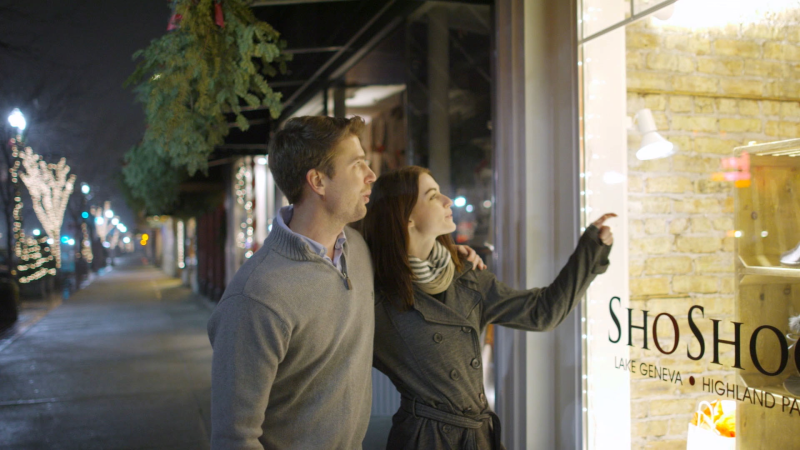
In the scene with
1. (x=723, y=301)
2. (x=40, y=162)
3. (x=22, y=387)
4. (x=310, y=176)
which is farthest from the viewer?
(x=22, y=387)

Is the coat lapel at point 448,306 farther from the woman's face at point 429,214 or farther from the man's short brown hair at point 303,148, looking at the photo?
the man's short brown hair at point 303,148

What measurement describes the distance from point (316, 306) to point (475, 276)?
732mm

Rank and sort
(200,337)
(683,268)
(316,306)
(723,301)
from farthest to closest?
(200,337)
(683,268)
(723,301)
(316,306)

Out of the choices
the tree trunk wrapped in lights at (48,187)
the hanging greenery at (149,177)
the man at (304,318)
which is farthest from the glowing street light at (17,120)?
the man at (304,318)

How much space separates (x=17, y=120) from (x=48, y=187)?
1.41 feet

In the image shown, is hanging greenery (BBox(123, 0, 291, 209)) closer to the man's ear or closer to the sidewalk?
the man's ear

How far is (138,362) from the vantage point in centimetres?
604

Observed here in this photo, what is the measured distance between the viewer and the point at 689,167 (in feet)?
7.54

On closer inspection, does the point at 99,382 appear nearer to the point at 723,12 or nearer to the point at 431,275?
the point at 431,275

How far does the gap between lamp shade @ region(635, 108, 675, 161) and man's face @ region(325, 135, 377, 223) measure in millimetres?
1366

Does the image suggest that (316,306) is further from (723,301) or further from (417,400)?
(723,301)

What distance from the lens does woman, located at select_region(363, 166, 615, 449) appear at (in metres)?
2.00

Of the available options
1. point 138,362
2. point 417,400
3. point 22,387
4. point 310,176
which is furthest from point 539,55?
point 138,362

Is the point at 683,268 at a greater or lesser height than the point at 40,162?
lesser
